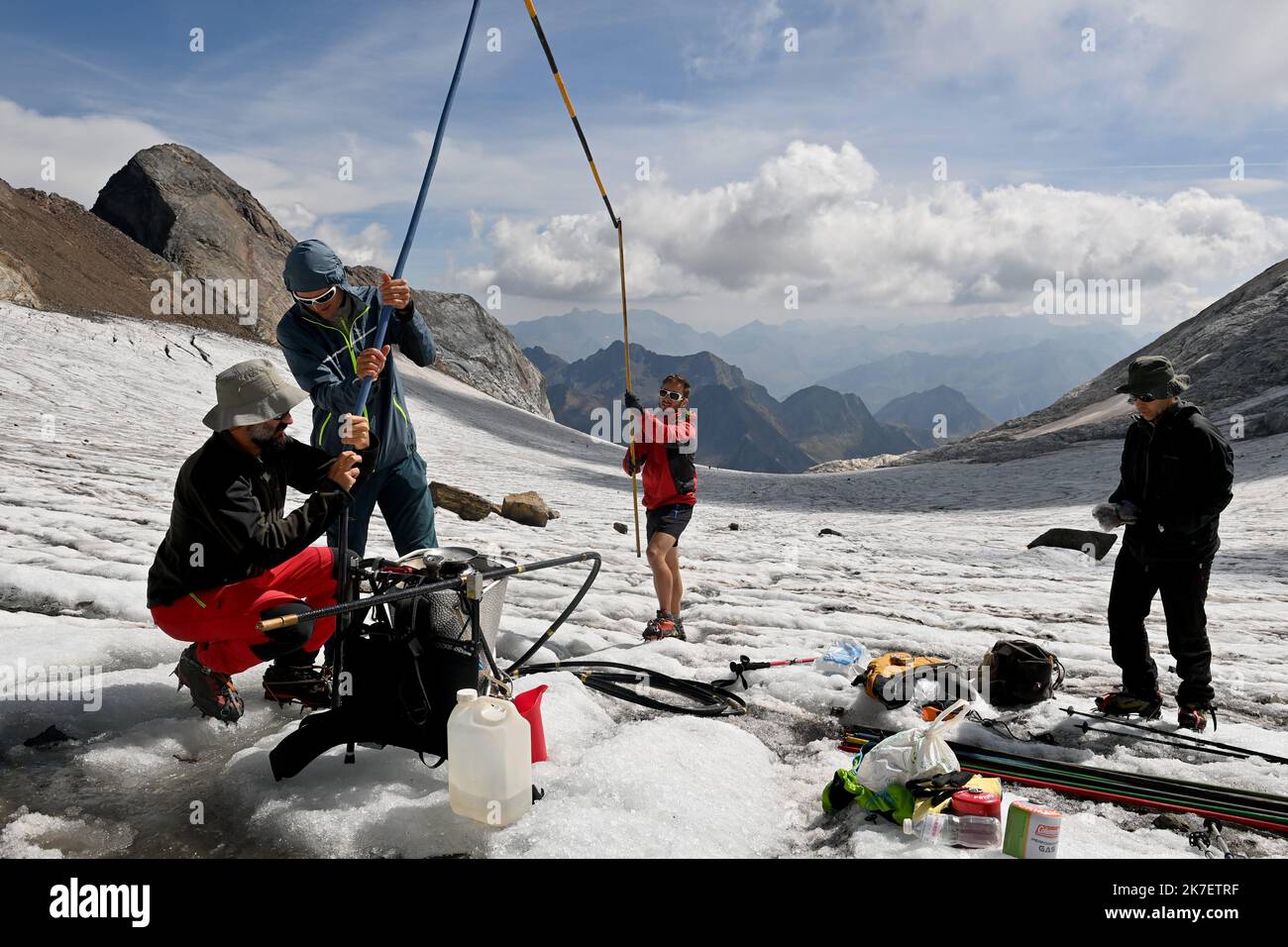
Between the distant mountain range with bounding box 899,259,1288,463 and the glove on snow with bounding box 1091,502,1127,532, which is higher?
the distant mountain range with bounding box 899,259,1288,463

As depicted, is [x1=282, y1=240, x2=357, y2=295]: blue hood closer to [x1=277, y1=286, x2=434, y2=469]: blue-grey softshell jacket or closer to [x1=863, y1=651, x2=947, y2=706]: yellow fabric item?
[x1=277, y1=286, x2=434, y2=469]: blue-grey softshell jacket

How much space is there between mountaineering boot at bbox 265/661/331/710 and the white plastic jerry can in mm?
1332

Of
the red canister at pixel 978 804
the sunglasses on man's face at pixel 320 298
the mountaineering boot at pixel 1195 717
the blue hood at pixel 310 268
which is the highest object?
the blue hood at pixel 310 268

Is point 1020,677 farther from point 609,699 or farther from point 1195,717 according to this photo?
point 609,699

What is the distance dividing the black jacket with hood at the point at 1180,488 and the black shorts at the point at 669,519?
11.0 feet

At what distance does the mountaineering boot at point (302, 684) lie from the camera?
4531mm

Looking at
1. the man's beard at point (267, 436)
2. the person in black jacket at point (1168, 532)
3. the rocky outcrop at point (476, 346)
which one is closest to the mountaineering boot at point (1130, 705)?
the person in black jacket at point (1168, 532)

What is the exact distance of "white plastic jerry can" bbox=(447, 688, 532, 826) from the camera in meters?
3.47

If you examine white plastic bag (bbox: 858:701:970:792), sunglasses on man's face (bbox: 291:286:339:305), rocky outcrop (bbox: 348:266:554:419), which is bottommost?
white plastic bag (bbox: 858:701:970:792)

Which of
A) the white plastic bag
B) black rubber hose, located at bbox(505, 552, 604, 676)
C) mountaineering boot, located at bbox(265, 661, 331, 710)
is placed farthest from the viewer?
black rubber hose, located at bbox(505, 552, 604, 676)

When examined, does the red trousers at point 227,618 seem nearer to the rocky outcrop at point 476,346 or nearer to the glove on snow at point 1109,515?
the glove on snow at point 1109,515

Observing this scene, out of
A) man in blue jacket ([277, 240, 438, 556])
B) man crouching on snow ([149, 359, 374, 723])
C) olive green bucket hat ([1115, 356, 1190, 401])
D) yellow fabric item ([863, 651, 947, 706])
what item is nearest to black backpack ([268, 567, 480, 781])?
man crouching on snow ([149, 359, 374, 723])

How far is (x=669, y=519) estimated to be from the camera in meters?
6.85
